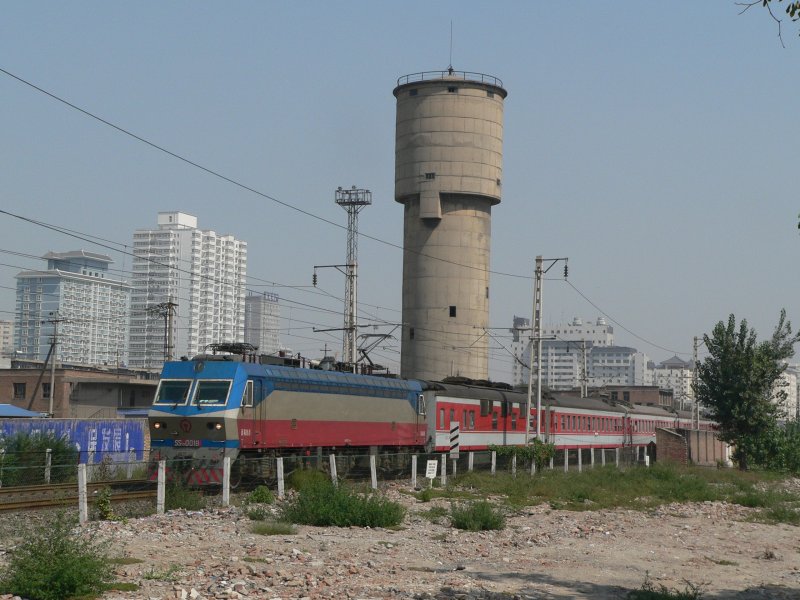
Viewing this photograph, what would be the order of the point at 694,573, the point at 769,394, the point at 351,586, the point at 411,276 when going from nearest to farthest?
the point at 351,586, the point at 694,573, the point at 769,394, the point at 411,276

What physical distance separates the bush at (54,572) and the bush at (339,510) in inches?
339

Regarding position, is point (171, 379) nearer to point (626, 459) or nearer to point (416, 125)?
point (626, 459)

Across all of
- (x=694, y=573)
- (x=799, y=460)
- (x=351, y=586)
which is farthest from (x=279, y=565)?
(x=799, y=460)

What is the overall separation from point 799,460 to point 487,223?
28.5 metres

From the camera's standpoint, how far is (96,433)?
44312 mm

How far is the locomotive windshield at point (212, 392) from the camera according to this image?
94.9ft

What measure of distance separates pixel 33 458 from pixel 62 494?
34.3 ft

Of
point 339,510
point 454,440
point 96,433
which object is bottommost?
point 339,510

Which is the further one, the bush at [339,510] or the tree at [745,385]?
the tree at [745,385]

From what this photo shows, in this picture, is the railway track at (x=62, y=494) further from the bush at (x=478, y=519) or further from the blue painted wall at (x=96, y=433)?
the blue painted wall at (x=96, y=433)

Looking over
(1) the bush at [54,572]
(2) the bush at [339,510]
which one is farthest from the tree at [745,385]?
(1) the bush at [54,572]

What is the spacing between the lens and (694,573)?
1906 cm

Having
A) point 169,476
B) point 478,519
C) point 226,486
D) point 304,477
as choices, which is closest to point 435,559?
point 478,519

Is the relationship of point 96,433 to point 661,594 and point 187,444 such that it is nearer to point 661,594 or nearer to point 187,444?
point 187,444
